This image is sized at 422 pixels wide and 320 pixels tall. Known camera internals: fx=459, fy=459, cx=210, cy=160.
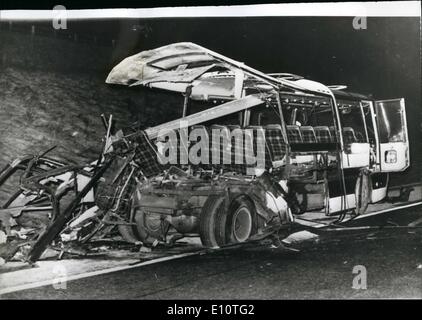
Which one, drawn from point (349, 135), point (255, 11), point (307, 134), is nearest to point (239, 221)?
point (307, 134)

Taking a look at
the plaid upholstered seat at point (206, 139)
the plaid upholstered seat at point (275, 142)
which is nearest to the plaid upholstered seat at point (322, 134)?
the plaid upholstered seat at point (275, 142)

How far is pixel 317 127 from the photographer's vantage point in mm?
7164

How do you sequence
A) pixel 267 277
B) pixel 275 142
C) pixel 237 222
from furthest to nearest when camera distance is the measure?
pixel 275 142, pixel 237 222, pixel 267 277

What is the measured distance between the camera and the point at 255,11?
5.15 m

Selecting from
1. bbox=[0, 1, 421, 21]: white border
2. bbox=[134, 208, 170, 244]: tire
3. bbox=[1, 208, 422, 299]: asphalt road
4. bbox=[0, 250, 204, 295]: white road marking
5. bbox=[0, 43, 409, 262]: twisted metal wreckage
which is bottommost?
bbox=[1, 208, 422, 299]: asphalt road

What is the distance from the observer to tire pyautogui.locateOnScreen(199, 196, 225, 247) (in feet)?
17.1

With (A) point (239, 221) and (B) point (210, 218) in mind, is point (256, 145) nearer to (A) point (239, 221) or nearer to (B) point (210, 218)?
(A) point (239, 221)

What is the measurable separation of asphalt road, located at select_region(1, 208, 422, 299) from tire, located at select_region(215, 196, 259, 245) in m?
0.17

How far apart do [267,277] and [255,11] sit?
2.90 meters

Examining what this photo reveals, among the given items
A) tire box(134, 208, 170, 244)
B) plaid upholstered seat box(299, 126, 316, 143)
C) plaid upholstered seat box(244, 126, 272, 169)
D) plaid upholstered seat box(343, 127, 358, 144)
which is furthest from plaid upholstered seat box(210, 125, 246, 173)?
plaid upholstered seat box(343, 127, 358, 144)

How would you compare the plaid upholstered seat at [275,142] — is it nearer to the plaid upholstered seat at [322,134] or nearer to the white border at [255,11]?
the plaid upholstered seat at [322,134]

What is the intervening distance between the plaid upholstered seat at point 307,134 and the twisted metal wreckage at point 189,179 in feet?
0.61

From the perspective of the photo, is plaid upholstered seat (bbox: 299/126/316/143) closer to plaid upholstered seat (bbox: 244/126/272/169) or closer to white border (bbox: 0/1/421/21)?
plaid upholstered seat (bbox: 244/126/272/169)

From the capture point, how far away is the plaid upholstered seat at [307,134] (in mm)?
6766
